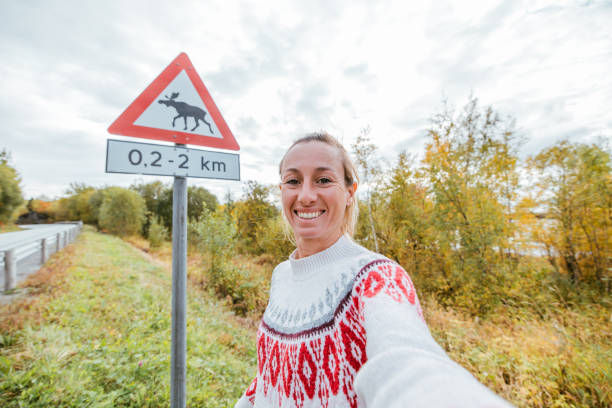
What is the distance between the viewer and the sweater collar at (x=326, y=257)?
1107 millimetres

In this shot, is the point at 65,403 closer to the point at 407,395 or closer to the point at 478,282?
the point at 407,395

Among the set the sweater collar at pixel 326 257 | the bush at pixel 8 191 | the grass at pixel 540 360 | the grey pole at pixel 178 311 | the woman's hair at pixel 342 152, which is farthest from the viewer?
the bush at pixel 8 191

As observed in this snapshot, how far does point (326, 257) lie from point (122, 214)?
82.4ft

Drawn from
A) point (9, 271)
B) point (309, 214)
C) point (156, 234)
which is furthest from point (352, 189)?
point (156, 234)

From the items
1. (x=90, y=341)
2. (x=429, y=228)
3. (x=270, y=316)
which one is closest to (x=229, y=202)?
(x=90, y=341)

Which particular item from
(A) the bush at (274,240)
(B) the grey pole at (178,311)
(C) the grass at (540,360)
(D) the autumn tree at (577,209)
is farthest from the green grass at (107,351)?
(D) the autumn tree at (577,209)

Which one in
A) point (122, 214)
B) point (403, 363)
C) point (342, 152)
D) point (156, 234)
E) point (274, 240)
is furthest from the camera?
point (122, 214)

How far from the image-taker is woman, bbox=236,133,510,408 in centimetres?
51

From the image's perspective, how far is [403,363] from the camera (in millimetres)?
556

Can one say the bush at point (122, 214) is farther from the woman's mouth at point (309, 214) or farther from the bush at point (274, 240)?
the woman's mouth at point (309, 214)

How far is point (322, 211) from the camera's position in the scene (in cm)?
118

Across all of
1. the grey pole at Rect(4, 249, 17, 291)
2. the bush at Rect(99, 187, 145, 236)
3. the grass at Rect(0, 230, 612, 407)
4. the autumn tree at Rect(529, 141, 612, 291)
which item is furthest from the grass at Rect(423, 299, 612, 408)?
the bush at Rect(99, 187, 145, 236)

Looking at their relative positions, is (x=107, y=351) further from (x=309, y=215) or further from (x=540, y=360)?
(x=540, y=360)

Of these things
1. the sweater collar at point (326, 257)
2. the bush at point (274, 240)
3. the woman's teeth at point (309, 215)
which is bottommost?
the bush at point (274, 240)
